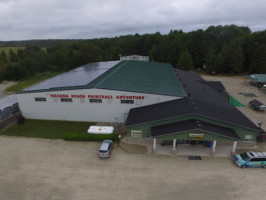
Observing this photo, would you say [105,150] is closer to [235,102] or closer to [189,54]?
[235,102]

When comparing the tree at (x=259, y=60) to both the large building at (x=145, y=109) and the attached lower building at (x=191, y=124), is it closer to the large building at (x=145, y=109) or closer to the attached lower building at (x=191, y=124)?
the large building at (x=145, y=109)

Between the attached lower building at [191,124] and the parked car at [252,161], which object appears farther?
the attached lower building at [191,124]

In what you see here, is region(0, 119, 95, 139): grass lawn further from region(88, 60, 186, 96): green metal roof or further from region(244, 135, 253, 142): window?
region(244, 135, 253, 142): window

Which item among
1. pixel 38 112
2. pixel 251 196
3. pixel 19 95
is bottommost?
pixel 251 196

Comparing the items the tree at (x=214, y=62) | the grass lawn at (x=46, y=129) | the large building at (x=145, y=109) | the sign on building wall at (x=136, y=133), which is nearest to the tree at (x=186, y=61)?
the tree at (x=214, y=62)

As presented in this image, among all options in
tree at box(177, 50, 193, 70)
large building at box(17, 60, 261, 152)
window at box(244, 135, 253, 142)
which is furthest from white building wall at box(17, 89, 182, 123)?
tree at box(177, 50, 193, 70)

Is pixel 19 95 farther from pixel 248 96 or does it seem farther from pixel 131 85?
pixel 248 96

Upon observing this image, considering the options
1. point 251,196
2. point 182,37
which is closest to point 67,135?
point 251,196
